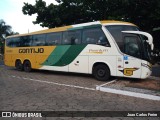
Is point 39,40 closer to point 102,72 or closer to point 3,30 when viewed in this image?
point 102,72

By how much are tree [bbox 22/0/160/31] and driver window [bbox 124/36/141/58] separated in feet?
20.4

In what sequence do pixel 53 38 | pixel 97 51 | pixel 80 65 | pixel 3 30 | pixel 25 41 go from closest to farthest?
pixel 97 51 → pixel 80 65 → pixel 53 38 → pixel 25 41 → pixel 3 30

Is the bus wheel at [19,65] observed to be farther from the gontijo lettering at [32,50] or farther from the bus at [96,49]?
the bus at [96,49]

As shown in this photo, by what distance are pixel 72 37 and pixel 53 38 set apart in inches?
68.9

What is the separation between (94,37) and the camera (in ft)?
37.1

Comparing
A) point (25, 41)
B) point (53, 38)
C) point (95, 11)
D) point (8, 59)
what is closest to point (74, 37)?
point (53, 38)

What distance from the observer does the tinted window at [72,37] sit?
39.9 ft

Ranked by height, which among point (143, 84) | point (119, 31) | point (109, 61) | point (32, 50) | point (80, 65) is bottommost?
point (143, 84)

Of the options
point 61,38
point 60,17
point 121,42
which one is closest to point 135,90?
point 121,42

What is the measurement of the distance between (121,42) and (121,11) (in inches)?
287

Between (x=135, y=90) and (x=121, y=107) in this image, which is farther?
(x=135, y=90)

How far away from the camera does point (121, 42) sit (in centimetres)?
1033

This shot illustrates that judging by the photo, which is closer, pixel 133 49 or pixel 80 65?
pixel 133 49

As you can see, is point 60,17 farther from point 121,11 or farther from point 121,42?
point 121,42
